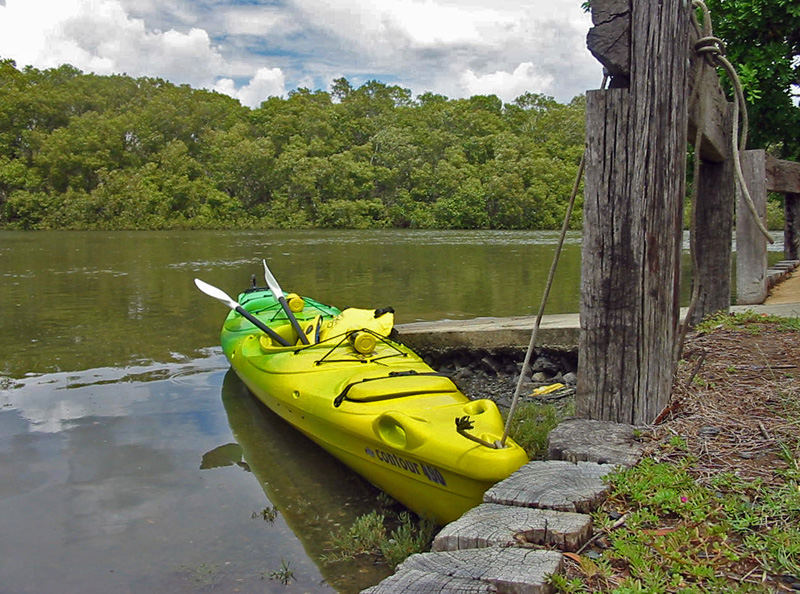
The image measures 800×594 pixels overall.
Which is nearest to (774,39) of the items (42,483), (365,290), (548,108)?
(365,290)

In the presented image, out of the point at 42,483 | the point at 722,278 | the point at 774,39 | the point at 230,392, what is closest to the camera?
the point at 42,483

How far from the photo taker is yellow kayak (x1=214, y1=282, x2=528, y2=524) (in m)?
3.46

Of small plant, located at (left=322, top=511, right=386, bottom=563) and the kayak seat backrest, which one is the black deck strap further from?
the kayak seat backrest

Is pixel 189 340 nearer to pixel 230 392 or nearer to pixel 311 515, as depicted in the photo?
pixel 230 392

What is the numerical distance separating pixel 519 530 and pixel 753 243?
6470 millimetres

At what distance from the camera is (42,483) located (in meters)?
4.70

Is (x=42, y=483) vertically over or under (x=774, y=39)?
under

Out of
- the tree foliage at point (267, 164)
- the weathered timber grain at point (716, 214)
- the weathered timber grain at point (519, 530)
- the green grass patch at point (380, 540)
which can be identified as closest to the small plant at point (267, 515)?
the green grass patch at point (380, 540)

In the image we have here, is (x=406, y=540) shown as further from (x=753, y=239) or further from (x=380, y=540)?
(x=753, y=239)

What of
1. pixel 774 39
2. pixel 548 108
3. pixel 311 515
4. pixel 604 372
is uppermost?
pixel 548 108

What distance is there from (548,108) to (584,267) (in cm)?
6462

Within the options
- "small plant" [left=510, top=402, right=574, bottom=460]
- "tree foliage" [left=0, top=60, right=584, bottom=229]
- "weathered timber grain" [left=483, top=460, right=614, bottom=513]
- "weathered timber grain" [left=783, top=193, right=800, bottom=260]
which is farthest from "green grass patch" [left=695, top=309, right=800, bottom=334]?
"tree foliage" [left=0, top=60, right=584, bottom=229]

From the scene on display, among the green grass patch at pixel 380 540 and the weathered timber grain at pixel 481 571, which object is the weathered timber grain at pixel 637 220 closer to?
the green grass patch at pixel 380 540

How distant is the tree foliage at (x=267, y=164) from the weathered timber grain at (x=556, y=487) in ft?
141
